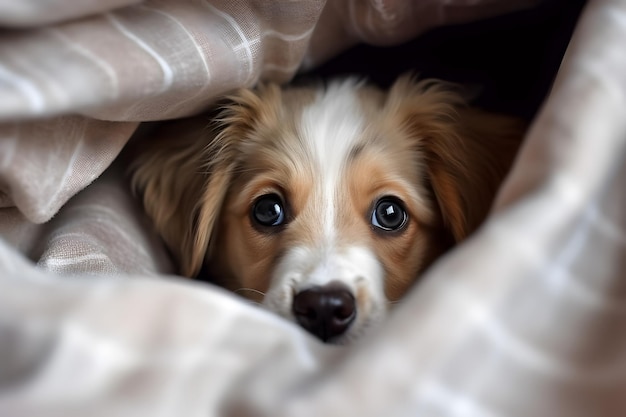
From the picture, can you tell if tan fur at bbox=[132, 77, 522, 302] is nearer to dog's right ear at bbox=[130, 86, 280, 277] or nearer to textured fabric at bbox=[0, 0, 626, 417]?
dog's right ear at bbox=[130, 86, 280, 277]

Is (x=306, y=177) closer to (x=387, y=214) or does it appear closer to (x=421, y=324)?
(x=387, y=214)

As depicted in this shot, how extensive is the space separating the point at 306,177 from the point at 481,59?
2.43ft

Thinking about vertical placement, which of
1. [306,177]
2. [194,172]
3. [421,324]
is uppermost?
[421,324]

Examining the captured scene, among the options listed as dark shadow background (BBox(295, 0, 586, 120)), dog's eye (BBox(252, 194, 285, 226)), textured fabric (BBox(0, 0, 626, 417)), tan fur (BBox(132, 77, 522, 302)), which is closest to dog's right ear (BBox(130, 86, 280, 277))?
tan fur (BBox(132, 77, 522, 302))

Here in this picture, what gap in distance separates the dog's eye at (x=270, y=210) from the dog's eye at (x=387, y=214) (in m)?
0.20

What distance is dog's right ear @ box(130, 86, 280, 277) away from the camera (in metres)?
1.61

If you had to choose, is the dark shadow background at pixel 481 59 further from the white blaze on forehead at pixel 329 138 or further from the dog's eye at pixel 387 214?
the dog's eye at pixel 387 214

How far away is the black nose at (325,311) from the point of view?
4.20ft

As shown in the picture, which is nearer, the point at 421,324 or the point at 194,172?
the point at 421,324

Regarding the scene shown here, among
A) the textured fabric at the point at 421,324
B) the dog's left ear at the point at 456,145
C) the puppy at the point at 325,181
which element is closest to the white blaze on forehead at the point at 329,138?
the puppy at the point at 325,181

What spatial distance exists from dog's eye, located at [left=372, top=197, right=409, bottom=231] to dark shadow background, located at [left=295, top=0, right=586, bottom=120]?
1.50 feet

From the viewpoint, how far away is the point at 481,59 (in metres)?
1.97

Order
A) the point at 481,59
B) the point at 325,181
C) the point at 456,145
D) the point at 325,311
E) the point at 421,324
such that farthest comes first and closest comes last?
the point at 481,59
the point at 456,145
the point at 325,181
the point at 325,311
the point at 421,324

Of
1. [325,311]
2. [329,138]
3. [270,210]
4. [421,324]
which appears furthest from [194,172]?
[421,324]
